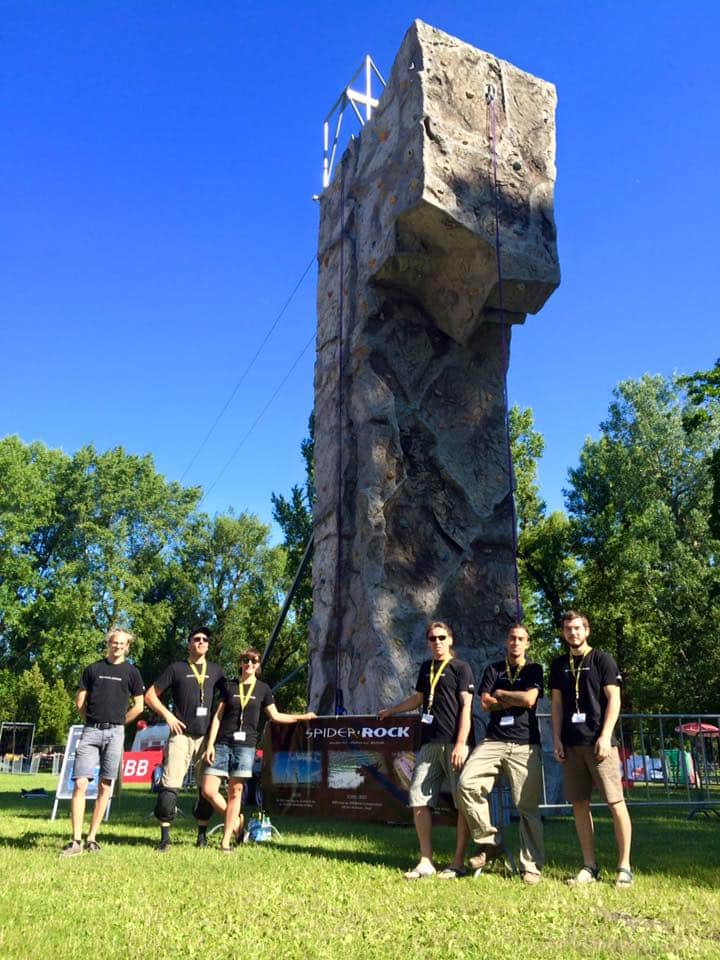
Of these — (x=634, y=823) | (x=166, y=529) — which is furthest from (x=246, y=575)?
(x=634, y=823)

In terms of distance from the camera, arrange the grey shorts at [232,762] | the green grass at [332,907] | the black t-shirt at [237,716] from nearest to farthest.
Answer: the green grass at [332,907] → the grey shorts at [232,762] → the black t-shirt at [237,716]

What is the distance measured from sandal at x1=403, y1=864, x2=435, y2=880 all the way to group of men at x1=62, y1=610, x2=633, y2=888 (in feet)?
0.04

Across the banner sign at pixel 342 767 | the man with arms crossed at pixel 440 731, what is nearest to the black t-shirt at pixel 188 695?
the banner sign at pixel 342 767

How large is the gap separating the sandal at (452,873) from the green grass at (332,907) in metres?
0.13

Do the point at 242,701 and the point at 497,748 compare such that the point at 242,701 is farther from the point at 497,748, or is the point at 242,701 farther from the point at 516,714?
the point at 516,714

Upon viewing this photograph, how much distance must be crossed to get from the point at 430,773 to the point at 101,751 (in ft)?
9.23

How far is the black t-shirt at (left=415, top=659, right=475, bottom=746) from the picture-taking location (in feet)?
19.7

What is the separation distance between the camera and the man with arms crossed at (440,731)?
5.80 metres

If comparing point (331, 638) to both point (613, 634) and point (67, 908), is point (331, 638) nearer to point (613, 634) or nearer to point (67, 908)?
point (67, 908)

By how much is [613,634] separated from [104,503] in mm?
21503

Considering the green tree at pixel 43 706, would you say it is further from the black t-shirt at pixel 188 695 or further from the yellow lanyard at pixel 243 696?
the yellow lanyard at pixel 243 696

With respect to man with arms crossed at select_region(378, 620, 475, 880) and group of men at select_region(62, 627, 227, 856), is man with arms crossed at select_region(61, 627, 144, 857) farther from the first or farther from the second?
man with arms crossed at select_region(378, 620, 475, 880)

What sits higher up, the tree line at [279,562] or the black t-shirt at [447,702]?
the tree line at [279,562]

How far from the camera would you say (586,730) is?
5.60 meters
